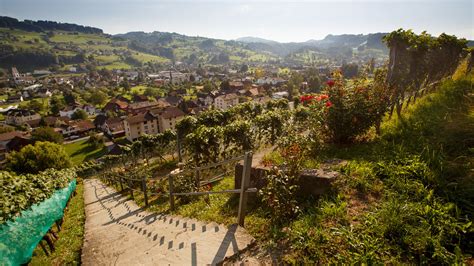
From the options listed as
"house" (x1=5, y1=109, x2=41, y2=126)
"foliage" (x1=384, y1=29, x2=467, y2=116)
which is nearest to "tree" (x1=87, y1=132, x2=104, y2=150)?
"house" (x1=5, y1=109, x2=41, y2=126)

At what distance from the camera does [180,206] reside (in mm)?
7695

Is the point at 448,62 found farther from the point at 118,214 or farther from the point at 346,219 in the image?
the point at 118,214

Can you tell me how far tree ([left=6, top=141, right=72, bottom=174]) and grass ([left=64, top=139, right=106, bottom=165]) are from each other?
12.8m

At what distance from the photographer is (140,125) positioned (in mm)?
52938

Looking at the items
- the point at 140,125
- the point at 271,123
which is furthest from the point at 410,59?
the point at 140,125

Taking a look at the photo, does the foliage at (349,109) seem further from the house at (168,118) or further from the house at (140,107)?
the house at (140,107)

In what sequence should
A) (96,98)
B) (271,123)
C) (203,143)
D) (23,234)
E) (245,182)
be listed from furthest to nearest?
(96,98) → (271,123) → (203,143) → (23,234) → (245,182)

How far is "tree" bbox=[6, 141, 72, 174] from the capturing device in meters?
28.9

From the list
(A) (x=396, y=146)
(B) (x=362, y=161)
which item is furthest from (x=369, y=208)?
(A) (x=396, y=146)

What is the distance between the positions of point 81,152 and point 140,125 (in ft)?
41.5

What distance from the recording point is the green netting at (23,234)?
4.46 metres

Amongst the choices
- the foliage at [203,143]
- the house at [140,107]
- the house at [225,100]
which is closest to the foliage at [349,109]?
the foliage at [203,143]

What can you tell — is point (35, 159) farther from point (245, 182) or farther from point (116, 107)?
point (116, 107)

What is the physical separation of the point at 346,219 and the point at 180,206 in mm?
5513
